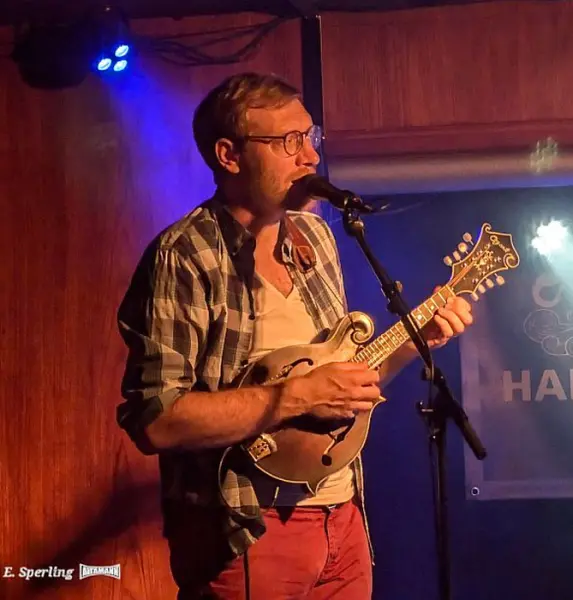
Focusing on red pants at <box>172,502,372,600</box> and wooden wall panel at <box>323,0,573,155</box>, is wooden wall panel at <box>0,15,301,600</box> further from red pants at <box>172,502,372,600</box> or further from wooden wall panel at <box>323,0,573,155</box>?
red pants at <box>172,502,372,600</box>

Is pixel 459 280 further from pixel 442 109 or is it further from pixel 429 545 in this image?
pixel 429 545

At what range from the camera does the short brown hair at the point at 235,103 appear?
1810 mm

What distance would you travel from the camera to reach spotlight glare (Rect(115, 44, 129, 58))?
8.71 feet

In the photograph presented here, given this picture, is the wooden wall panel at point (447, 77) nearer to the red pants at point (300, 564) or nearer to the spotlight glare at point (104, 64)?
the spotlight glare at point (104, 64)

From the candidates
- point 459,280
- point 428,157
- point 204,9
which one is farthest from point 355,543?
point 204,9

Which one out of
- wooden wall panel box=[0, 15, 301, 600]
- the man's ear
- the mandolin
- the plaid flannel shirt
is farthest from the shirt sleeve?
wooden wall panel box=[0, 15, 301, 600]

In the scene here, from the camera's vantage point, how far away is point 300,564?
165 centimetres

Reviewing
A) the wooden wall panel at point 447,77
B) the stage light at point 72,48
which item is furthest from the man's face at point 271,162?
the stage light at point 72,48

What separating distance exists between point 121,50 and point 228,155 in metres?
1.04

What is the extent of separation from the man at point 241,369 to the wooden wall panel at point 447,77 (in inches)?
33.4

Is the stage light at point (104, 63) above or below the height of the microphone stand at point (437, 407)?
above

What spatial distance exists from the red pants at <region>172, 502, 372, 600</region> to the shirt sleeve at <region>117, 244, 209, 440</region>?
327 millimetres

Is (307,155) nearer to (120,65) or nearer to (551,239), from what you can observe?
(120,65)

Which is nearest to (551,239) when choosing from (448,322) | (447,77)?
(447,77)
